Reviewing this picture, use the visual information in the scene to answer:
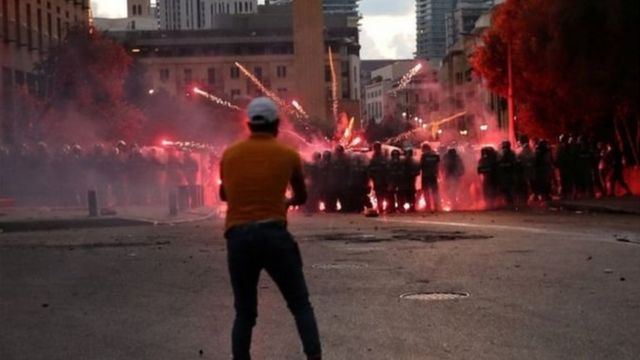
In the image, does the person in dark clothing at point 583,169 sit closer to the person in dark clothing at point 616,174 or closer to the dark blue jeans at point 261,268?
the person in dark clothing at point 616,174

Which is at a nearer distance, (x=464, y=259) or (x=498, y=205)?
(x=464, y=259)

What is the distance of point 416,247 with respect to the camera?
1778cm

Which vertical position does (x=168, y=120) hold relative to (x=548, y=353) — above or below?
above

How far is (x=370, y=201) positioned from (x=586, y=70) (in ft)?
25.5

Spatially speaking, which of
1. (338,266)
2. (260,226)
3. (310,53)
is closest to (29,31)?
(310,53)

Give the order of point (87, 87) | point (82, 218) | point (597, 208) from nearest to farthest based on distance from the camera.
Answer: point (82, 218) < point (597, 208) < point (87, 87)

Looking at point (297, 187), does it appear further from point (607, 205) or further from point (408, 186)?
point (408, 186)

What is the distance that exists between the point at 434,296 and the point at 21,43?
48.7 m

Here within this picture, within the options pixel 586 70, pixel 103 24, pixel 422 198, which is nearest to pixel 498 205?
pixel 422 198

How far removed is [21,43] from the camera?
2267 inches

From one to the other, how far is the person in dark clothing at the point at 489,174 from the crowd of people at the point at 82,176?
814 cm

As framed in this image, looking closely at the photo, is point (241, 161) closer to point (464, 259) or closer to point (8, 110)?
point (464, 259)

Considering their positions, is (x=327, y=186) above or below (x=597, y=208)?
above

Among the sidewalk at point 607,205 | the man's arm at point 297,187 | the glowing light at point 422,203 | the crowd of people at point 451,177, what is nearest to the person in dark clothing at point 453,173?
the crowd of people at point 451,177
